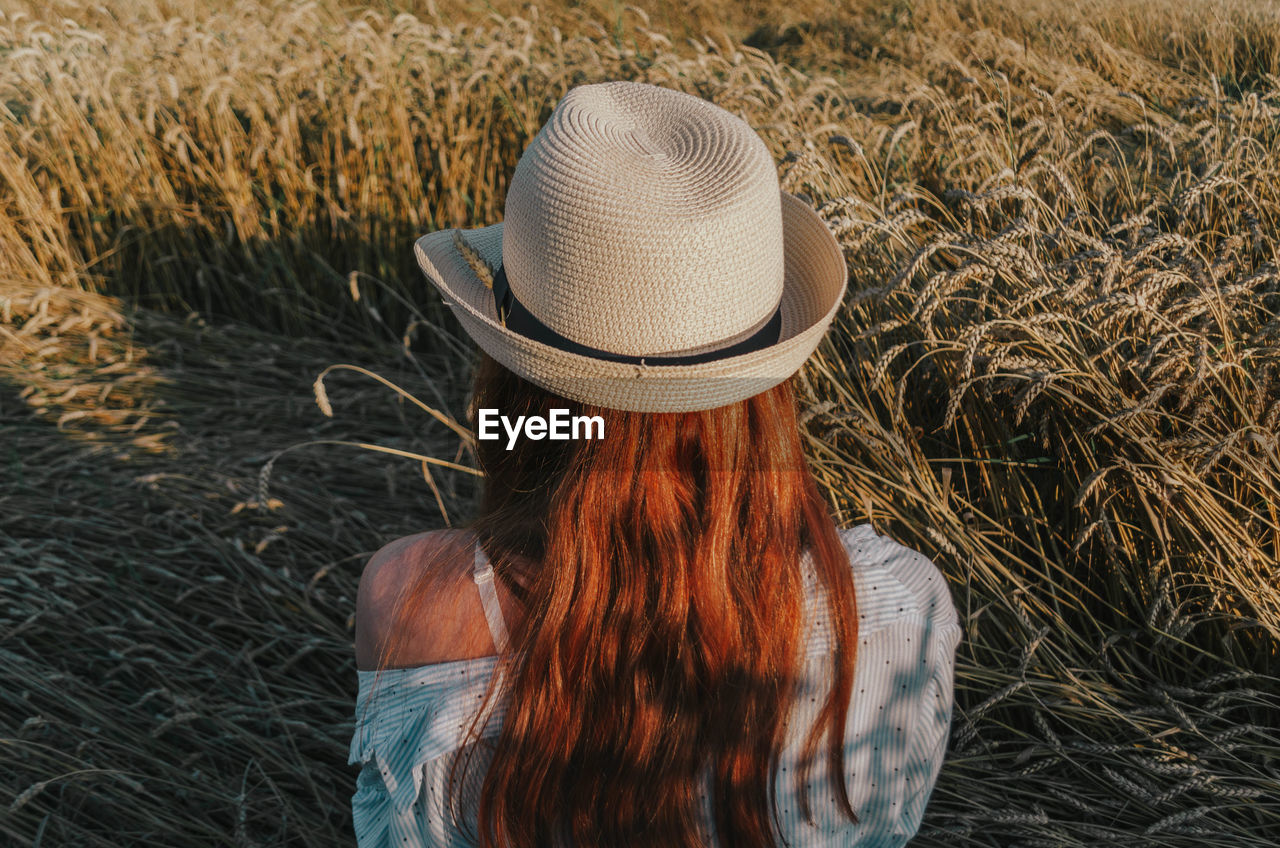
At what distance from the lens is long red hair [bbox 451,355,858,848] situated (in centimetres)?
98

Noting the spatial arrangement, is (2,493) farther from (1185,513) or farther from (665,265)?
(1185,513)

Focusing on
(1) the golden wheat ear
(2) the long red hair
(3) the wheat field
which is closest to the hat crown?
(2) the long red hair

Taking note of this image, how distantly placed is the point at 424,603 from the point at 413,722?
0.15 m

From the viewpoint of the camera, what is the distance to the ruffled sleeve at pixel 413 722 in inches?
40.7

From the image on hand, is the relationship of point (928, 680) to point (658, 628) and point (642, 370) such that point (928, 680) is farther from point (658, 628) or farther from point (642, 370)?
point (642, 370)

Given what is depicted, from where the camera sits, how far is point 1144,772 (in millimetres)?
1565

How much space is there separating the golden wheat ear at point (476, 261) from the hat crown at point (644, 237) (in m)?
0.21

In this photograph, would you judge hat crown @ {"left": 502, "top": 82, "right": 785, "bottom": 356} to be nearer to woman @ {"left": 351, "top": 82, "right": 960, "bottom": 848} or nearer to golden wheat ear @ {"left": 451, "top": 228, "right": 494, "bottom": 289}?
woman @ {"left": 351, "top": 82, "right": 960, "bottom": 848}

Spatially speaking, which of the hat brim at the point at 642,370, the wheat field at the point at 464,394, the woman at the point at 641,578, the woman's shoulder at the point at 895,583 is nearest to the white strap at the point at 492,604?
the woman at the point at 641,578

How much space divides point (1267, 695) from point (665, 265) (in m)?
1.31

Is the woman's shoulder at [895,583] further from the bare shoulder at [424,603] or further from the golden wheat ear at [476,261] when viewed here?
the golden wheat ear at [476,261]

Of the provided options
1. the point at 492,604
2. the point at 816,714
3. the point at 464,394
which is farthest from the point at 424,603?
the point at 464,394

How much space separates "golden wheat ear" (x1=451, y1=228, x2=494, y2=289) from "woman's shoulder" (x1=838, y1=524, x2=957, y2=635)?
2.02 ft

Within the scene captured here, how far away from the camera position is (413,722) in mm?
1069
